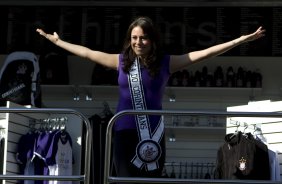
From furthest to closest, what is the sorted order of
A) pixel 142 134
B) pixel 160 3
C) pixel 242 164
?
pixel 160 3 → pixel 242 164 → pixel 142 134

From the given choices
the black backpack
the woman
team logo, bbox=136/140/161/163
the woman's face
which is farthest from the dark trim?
team logo, bbox=136/140/161/163

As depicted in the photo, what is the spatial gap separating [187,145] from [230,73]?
1.01 m

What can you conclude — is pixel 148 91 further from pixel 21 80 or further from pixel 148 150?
pixel 21 80

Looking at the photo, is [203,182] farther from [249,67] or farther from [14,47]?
[14,47]

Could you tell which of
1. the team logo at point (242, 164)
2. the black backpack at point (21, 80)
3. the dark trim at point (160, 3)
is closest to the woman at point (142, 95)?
the team logo at point (242, 164)

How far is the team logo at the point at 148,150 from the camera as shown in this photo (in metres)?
4.03

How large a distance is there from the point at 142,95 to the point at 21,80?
3591 mm

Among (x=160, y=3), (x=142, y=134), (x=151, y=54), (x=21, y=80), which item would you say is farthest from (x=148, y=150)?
(x=160, y=3)

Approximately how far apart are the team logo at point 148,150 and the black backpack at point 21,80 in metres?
3.43

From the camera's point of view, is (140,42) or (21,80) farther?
(21,80)

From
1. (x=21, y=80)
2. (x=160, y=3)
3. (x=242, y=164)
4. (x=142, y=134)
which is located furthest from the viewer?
(x=160, y=3)

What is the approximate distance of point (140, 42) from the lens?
4.08 m

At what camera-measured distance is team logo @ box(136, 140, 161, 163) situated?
4027 mm

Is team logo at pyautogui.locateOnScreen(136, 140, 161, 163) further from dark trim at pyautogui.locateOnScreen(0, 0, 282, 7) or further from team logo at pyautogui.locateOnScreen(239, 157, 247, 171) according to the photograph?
dark trim at pyautogui.locateOnScreen(0, 0, 282, 7)
